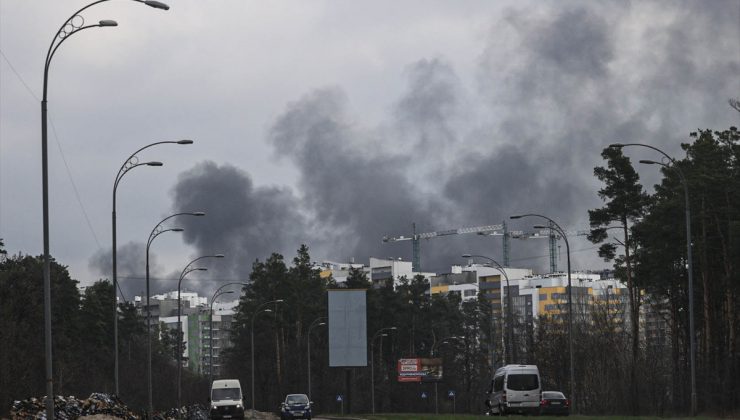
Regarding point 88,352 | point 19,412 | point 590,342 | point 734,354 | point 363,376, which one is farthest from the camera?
point 363,376

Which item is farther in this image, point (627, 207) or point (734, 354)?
point (627, 207)

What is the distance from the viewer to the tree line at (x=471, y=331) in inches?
2731

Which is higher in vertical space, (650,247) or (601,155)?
(601,155)

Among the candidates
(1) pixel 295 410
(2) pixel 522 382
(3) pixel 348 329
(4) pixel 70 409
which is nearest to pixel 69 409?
(4) pixel 70 409

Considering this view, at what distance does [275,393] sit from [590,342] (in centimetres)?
5762

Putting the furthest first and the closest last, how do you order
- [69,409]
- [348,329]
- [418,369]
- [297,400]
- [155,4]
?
1. [418,369]
2. [348,329]
3. [297,400]
4. [69,409]
5. [155,4]

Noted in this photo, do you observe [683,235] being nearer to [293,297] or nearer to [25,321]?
[25,321]

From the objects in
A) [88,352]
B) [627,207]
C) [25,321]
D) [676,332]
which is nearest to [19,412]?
[25,321]

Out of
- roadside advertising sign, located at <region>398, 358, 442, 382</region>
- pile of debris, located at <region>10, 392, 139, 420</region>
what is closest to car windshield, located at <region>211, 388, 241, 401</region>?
pile of debris, located at <region>10, 392, 139, 420</region>

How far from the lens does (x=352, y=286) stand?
148750 millimetres

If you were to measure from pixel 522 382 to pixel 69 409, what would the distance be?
18753mm

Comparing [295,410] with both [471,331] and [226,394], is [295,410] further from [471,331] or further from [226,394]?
[471,331]

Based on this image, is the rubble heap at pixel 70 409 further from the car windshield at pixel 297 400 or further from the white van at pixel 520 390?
the car windshield at pixel 297 400

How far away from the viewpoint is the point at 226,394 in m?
69.1
